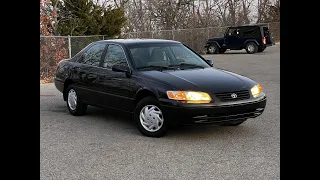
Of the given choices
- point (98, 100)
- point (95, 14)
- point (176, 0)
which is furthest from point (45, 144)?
point (176, 0)

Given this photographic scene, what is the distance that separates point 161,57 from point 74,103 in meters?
2.11

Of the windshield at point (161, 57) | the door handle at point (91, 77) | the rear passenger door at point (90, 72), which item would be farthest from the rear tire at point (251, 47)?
the door handle at point (91, 77)

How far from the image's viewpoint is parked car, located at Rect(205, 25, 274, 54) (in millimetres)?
26328

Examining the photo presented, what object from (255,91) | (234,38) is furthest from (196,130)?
(234,38)

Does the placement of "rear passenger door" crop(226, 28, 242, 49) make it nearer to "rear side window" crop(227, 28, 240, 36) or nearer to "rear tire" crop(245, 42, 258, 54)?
"rear side window" crop(227, 28, 240, 36)

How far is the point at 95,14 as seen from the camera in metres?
20.1

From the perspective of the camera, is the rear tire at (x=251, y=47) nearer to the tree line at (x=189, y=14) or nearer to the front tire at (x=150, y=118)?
the tree line at (x=189, y=14)

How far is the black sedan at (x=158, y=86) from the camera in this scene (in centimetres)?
545

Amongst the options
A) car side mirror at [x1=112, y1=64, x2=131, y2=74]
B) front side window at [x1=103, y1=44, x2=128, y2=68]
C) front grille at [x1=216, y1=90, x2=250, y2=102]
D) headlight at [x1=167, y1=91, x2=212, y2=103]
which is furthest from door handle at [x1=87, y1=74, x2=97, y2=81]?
front grille at [x1=216, y1=90, x2=250, y2=102]

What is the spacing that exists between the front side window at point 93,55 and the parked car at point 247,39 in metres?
20.5

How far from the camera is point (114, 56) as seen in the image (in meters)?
6.80

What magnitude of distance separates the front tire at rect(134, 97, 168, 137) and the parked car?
21.7m

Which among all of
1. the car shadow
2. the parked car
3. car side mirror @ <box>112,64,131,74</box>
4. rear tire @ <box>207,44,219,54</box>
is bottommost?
the car shadow
